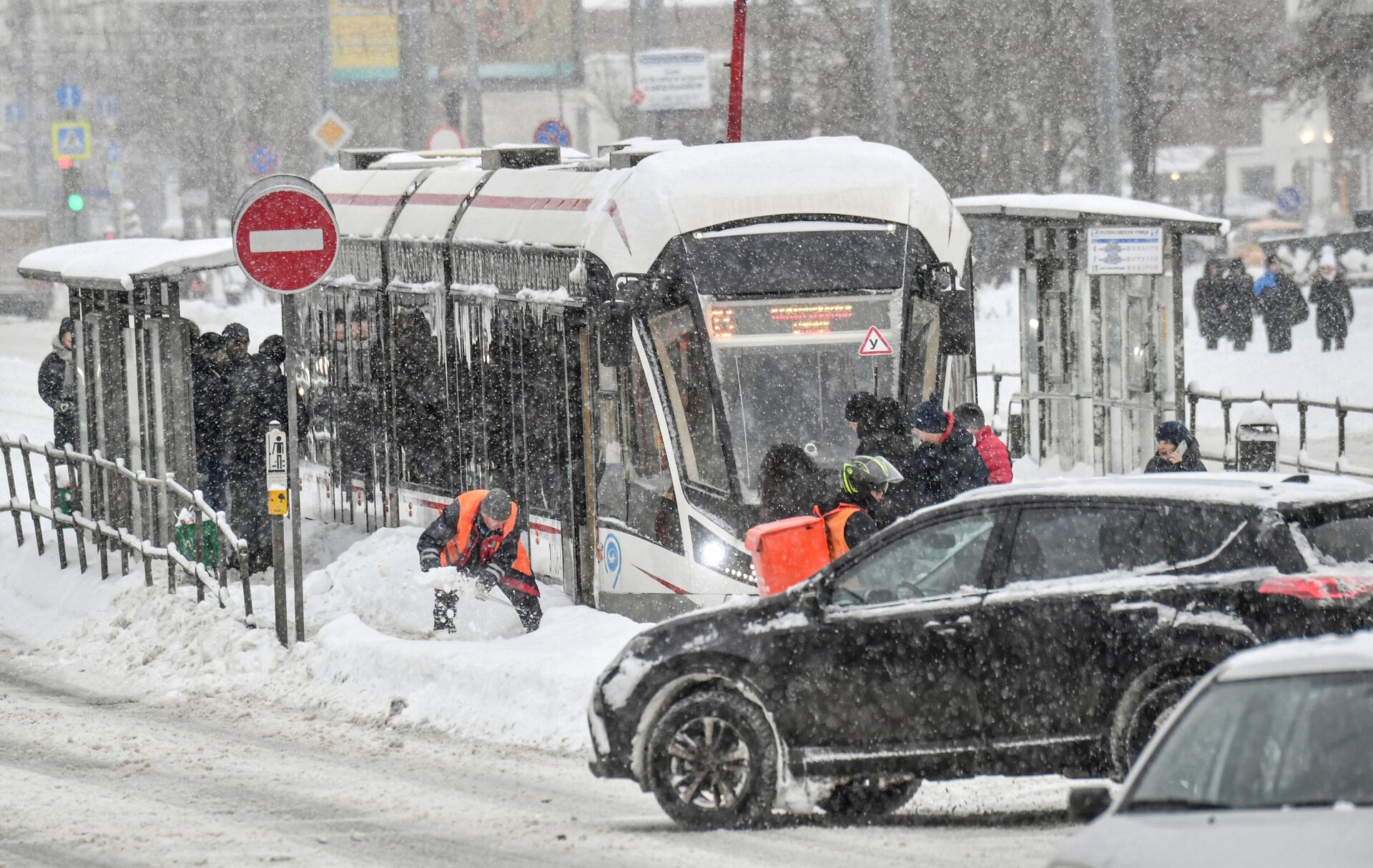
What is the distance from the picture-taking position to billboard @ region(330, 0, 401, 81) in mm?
39500

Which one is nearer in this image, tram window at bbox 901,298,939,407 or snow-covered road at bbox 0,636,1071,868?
snow-covered road at bbox 0,636,1071,868

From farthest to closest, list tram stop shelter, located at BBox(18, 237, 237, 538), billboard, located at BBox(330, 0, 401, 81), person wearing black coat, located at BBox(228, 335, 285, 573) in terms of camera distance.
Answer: billboard, located at BBox(330, 0, 401, 81)
person wearing black coat, located at BBox(228, 335, 285, 573)
tram stop shelter, located at BBox(18, 237, 237, 538)

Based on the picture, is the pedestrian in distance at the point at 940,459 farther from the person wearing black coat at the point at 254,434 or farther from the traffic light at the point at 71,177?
the traffic light at the point at 71,177

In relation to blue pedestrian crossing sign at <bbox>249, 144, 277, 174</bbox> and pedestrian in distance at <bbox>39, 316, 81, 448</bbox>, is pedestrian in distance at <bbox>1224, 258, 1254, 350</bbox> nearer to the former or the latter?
blue pedestrian crossing sign at <bbox>249, 144, 277, 174</bbox>

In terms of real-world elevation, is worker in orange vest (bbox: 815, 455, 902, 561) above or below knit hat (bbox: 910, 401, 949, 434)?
below

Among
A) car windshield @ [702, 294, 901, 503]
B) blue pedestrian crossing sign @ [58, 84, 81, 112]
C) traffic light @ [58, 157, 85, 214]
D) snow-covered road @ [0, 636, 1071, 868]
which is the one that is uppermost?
blue pedestrian crossing sign @ [58, 84, 81, 112]

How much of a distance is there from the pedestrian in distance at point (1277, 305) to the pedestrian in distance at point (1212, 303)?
1.86 ft

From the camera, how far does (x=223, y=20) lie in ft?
194

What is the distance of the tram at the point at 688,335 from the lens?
42.7 ft

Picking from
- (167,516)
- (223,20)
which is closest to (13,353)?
(223,20)

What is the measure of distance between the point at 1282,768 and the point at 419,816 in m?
4.85

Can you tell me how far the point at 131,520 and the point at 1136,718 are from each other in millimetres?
10546

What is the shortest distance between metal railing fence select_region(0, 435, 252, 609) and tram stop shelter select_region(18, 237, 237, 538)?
51 mm

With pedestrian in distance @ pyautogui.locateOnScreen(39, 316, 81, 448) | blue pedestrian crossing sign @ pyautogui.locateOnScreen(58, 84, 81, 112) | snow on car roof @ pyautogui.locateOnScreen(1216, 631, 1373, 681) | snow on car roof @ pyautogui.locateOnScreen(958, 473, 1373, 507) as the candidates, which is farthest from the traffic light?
snow on car roof @ pyautogui.locateOnScreen(1216, 631, 1373, 681)
